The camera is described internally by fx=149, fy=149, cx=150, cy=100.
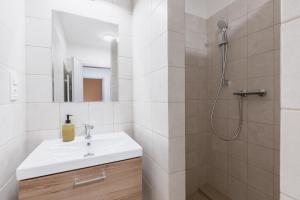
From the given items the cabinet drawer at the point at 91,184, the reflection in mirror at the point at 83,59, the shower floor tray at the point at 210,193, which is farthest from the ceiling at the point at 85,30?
the shower floor tray at the point at 210,193

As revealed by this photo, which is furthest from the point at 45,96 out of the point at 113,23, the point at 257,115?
the point at 257,115

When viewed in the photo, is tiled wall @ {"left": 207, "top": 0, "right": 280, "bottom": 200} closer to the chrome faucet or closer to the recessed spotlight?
the recessed spotlight

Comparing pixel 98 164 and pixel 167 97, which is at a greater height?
pixel 167 97

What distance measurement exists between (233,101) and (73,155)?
1472 millimetres

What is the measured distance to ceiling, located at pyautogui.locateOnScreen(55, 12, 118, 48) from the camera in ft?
4.00

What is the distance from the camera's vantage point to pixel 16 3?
929 millimetres

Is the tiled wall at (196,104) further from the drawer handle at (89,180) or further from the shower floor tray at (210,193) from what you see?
the drawer handle at (89,180)
